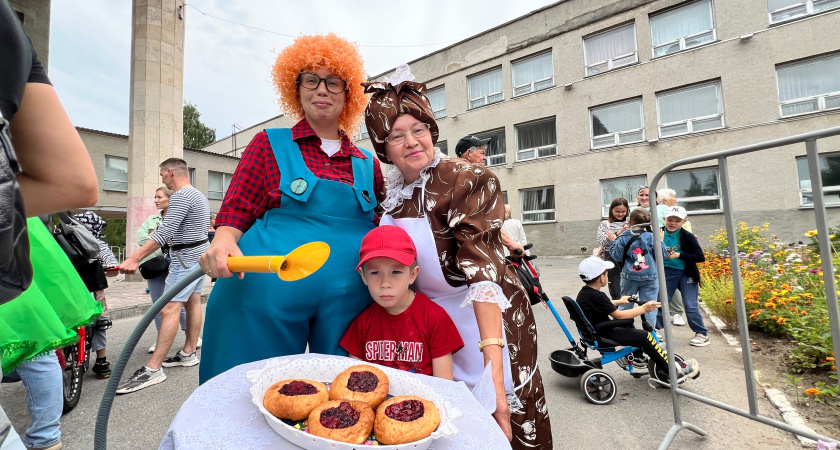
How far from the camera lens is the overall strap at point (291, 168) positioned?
1.42 meters

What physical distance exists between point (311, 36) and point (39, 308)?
75.7 inches

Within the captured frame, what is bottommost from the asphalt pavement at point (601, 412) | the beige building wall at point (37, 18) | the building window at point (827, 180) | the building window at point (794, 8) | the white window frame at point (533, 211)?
the asphalt pavement at point (601, 412)

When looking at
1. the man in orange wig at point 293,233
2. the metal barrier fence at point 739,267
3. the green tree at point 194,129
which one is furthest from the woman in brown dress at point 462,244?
the green tree at point 194,129

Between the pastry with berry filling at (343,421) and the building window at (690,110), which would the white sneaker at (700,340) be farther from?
the building window at (690,110)

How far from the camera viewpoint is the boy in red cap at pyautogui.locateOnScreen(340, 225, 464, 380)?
1388mm

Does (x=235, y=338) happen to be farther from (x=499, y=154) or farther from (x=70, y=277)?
(x=499, y=154)

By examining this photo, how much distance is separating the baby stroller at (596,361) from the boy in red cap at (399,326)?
2337 millimetres

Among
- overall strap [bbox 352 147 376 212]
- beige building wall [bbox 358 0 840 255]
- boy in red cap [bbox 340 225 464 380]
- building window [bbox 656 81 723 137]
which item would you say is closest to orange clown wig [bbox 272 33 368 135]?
overall strap [bbox 352 147 376 212]

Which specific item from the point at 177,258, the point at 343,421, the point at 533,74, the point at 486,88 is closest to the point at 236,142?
the point at 486,88

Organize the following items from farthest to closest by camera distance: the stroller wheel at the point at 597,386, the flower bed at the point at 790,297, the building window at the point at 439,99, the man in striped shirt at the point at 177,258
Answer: the building window at the point at 439,99, the man in striped shirt at the point at 177,258, the stroller wheel at the point at 597,386, the flower bed at the point at 790,297

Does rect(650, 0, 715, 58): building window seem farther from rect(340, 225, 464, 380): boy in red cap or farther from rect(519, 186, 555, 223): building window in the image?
rect(340, 225, 464, 380): boy in red cap

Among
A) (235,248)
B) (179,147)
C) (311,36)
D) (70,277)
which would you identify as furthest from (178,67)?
(235,248)

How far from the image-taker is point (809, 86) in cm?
1178

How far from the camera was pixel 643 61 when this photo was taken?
556 inches
